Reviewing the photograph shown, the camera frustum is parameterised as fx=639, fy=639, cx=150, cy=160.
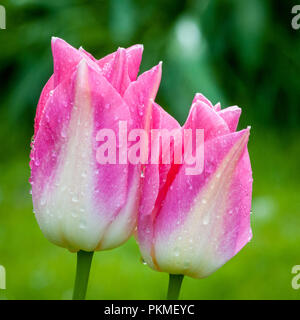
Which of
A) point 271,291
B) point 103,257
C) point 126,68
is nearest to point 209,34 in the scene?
point 103,257

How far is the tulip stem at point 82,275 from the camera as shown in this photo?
0.42 m

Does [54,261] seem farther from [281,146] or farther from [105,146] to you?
[105,146]

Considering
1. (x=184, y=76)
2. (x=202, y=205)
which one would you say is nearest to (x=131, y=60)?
(x=202, y=205)

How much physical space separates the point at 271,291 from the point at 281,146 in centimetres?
105

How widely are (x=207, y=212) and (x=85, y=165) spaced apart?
84 mm

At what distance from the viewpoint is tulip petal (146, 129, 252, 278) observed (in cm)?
41

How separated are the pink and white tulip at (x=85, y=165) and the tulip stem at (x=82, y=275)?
0.03ft

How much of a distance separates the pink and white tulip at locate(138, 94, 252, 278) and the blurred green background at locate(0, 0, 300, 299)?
131 cm
